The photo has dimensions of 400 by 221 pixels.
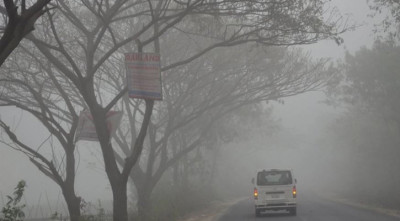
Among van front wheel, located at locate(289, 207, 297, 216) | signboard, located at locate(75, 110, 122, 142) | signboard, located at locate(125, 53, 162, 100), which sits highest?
signboard, located at locate(125, 53, 162, 100)

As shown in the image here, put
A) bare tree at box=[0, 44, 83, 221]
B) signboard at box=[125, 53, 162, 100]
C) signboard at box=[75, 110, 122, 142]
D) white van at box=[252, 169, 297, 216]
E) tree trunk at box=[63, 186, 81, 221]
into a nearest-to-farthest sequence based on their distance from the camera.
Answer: signboard at box=[125, 53, 162, 100], signboard at box=[75, 110, 122, 142], bare tree at box=[0, 44, 83, 221], tree trunk at box=[63, 186, 81, 221], white van at box=[252, 169, 297, 216]

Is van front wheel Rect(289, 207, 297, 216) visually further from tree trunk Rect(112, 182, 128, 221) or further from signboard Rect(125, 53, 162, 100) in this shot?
signboard Rect(125, 53, 162, 100)

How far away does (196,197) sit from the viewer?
97.6ft

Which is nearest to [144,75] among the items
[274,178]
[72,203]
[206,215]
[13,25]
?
[72,203]

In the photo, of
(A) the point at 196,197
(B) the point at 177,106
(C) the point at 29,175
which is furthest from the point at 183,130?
(C) the point at 29,175

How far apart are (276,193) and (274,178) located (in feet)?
2.52

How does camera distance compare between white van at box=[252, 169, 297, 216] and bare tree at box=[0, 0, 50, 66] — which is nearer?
bare tree at box=[0, 0, 50, 66]

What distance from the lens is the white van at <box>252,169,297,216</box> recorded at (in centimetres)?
2200

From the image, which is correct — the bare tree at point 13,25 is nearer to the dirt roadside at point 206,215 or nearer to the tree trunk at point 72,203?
the tree trunk at point 72,203

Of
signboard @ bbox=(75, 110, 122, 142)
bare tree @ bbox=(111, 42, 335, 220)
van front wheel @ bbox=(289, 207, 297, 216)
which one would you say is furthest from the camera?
bare tree @ bbox=(111, 42, 335, 220)

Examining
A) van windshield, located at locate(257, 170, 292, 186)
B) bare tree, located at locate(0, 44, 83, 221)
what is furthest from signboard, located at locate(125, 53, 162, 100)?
van windshield, located at locate(257, 170, 292, 186)

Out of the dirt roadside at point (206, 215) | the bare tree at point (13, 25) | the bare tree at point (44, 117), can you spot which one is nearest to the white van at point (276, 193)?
the dirt roadside at point (206, 215)

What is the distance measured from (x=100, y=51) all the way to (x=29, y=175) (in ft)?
242

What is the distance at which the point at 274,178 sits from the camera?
22.7 meters
